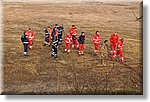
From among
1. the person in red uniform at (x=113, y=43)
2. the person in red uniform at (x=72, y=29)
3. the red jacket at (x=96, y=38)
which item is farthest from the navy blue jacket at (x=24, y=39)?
the person in red uniform at (x=113, y=43)

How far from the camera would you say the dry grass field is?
1564 millimetres

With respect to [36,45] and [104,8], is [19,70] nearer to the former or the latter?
[36,45]

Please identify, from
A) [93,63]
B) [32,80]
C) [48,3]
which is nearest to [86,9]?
[48,3]

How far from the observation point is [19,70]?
1.56 meters

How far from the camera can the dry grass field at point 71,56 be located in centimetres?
156

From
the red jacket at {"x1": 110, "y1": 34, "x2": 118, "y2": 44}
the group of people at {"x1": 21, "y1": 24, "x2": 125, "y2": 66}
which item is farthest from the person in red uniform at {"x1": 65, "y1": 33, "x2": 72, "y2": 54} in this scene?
the red jacket at {"x1": 110, "y1": 34, "x2": 118, "y2": 44}

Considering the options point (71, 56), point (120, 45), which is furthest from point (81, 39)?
point (120, 45)

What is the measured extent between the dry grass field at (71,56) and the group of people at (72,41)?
0.08 ft

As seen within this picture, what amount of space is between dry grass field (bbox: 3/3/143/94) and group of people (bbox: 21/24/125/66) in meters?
0.03

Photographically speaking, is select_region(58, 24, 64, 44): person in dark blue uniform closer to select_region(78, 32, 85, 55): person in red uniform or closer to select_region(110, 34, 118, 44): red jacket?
select_region(78, 32, 85, 55): person in red uniform

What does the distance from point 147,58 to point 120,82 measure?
0.23m

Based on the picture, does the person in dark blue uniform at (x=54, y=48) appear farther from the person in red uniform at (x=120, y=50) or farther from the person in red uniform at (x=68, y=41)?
the person in red uniform at (x=120, y=50)

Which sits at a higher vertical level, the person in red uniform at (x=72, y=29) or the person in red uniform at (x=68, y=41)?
the person in red uniform at (x=72, y=29)

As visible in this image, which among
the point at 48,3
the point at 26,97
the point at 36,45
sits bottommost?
the point at 26,97
